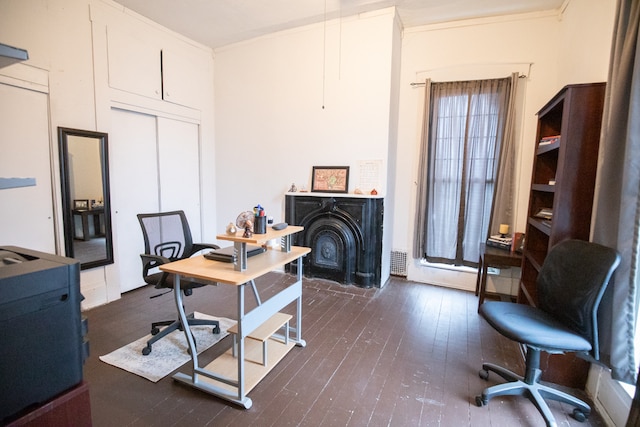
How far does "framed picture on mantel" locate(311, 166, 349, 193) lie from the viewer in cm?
369

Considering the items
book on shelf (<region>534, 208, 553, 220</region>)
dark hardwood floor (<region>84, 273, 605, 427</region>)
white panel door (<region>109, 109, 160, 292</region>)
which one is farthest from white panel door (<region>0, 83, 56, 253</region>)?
book on shelf (<region>534, 208, 553, 220</region>)

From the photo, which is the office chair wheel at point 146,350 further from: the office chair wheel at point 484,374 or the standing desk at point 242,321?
the office chair wheel at point 484,374

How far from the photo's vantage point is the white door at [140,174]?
330cm

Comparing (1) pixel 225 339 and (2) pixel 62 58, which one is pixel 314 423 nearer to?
(1) pixel 225 339

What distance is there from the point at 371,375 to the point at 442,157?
8.79ft

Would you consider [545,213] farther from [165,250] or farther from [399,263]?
[165,250]

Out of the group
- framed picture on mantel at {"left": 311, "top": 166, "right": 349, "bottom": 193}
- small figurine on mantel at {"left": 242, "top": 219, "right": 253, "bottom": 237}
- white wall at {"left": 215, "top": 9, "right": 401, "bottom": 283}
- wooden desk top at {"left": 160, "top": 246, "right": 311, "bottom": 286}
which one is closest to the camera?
wooden desk top at {"left": 160, "top": 246, "right": 311, "bottom": 286}

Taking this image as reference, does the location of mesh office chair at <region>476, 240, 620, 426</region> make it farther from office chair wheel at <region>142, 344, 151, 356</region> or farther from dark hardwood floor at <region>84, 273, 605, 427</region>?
office chair wheel at <region>142, 344, 151, 356</region>

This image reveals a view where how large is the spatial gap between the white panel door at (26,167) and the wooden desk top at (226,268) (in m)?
1.74

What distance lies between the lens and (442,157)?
3.65 meters

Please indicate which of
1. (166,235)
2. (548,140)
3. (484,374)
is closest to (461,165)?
(548,140)

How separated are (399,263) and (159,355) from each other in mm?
2966

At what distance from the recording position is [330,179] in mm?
3766

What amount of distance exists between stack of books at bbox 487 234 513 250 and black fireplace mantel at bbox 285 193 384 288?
122cm
